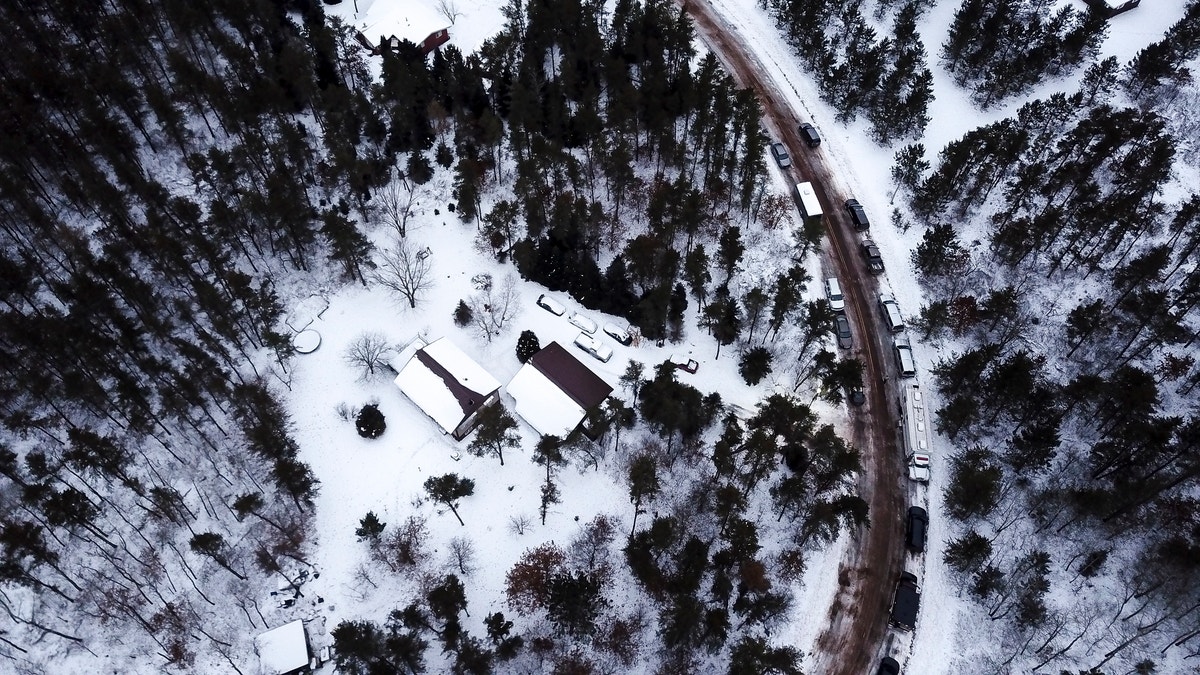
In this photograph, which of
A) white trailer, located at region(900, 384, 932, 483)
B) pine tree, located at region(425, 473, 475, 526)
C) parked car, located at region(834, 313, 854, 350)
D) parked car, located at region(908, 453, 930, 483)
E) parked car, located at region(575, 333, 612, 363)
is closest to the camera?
pine tree, located at region(425, 473, 475, 526)

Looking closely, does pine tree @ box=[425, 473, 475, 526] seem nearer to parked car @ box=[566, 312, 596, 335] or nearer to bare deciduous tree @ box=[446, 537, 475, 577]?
bare deciduous tree @ box=[446, 537, 475, 577]

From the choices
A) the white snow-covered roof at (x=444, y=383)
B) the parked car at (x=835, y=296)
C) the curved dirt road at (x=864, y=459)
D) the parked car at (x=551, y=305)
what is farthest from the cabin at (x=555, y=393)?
the parked car at (x=835, y=296)

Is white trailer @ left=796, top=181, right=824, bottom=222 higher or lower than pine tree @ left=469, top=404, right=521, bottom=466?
higher

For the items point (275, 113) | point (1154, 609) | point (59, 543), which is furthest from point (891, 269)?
→ point (59, 543)

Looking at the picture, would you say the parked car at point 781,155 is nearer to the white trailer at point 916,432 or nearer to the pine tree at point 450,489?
the white trailer at point 916,432

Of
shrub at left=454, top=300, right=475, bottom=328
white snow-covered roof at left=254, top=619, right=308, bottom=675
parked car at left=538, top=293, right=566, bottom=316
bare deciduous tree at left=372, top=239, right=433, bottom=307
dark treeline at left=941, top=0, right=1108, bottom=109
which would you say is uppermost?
dark treeline at left=941, top=0, right=1108, bottom=109

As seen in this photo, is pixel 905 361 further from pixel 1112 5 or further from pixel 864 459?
pixel 1112 5

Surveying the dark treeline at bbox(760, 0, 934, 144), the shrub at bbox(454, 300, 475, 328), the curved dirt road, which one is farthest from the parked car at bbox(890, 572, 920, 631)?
the dark treeline at bbox(760, 0, 934, 144)
